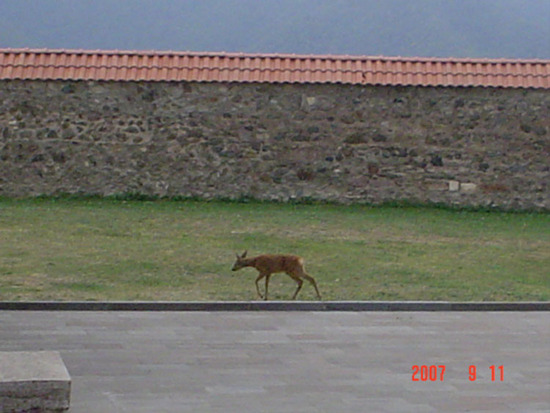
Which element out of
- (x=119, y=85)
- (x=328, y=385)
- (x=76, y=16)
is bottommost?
(x=328, y=385)

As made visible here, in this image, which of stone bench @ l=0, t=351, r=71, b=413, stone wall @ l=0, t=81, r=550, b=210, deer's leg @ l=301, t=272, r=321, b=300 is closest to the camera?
stone bench @ l=0, t=351, r=71, b=413

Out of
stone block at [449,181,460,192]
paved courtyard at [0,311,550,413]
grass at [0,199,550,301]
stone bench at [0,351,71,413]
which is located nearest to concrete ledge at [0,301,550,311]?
paved courtyard at [0,311,550,413]

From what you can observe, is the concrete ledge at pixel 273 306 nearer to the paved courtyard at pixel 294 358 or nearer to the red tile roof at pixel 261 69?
the paved courtyard at pixel 294 358

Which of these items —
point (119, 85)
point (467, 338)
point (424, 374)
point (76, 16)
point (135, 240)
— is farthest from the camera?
point (76, 16)

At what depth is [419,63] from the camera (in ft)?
59.5

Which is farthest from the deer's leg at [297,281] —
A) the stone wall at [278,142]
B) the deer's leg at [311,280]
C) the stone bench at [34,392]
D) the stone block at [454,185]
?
the stone block at [454,185]

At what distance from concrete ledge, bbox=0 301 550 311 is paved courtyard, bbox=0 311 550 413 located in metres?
0.15

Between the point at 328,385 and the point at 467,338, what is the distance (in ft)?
7.24

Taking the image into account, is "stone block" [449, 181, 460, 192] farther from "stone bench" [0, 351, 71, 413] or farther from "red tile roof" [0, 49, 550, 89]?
"stone bench" [0, 351, 71, 413]

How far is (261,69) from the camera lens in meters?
17.8

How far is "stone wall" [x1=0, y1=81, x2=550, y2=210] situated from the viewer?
17.5 metres

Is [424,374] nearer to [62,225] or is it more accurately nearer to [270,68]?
[62,225]

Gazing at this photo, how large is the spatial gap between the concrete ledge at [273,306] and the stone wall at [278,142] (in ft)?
25.1

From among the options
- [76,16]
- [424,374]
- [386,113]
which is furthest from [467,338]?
[76,16]
